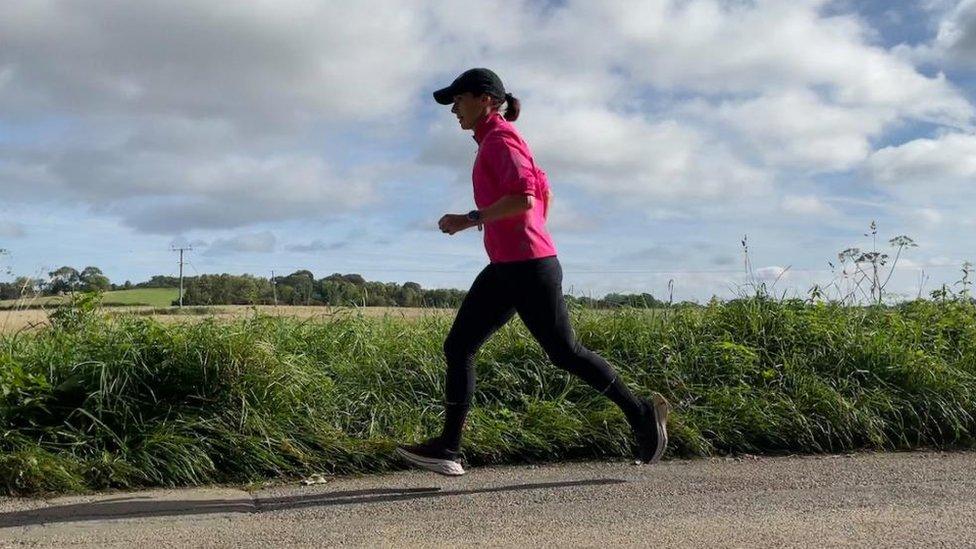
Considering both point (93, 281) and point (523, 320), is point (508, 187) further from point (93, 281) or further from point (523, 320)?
point (93, 281)

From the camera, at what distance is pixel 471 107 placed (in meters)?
4.65

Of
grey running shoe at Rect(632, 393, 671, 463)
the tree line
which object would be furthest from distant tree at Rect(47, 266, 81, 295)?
grey running shoe at Rect(632, 393, 671, 463)

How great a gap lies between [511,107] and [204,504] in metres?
2.36

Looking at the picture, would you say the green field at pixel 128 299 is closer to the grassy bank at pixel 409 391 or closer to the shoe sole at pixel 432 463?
the grassy bank at pixel 409 391

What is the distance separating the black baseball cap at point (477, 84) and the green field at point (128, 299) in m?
2.91

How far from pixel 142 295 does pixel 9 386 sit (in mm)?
1965

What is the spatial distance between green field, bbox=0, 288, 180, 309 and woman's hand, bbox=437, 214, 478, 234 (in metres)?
2.88

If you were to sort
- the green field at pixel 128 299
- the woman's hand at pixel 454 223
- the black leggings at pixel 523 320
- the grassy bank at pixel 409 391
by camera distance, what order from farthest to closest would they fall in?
1. the green field at pixel 128 299
2. the grassy bank at pixel 409 391
3. the black leggings at pixel 523 320
4. the woman's hand at pixel 454 223

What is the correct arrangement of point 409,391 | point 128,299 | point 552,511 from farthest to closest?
point 128,299, point 409,391, point 552,511

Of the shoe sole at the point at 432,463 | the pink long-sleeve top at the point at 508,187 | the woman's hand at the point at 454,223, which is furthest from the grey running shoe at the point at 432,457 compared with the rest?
the woman's hand at the point at 454,223

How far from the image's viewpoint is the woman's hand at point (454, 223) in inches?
171

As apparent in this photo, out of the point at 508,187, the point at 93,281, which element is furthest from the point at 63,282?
the point at 508,187

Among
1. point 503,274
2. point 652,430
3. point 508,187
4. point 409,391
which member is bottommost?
point 652,430

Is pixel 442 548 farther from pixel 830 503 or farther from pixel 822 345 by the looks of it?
pixel 822 345
